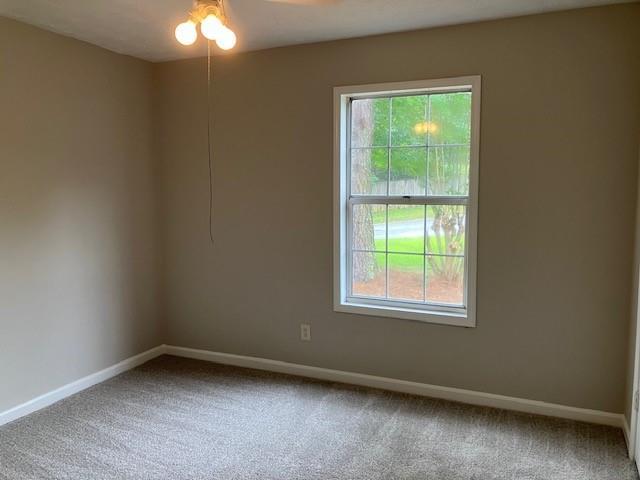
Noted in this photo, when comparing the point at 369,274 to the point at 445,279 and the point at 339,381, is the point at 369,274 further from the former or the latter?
the point at 339,381

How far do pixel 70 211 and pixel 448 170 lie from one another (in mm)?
2443

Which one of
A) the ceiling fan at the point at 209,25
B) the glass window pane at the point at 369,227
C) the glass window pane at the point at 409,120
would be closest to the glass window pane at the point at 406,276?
the glass window pane at the point at 369,227

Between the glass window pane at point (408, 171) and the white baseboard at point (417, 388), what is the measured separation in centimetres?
126

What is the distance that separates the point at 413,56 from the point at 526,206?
3.73 ft

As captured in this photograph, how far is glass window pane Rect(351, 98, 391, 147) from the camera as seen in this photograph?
3272mm

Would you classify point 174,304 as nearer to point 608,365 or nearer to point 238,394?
point 238,394

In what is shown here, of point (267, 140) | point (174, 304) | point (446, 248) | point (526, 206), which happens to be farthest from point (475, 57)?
point (174, 304)

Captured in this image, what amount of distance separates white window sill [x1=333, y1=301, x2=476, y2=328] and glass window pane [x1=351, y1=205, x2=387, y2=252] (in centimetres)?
40

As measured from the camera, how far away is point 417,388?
3246 mm

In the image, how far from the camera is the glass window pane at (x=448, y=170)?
3096mm

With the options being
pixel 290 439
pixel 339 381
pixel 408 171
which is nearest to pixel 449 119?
pixel 408 171

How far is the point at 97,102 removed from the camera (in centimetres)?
339

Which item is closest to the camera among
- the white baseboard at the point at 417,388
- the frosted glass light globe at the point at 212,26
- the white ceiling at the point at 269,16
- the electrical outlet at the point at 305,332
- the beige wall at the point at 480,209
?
the frosted glass light globe at the point at 212,26

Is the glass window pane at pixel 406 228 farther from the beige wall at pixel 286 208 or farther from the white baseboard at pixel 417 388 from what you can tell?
the white baseboard at pixel 417 388
